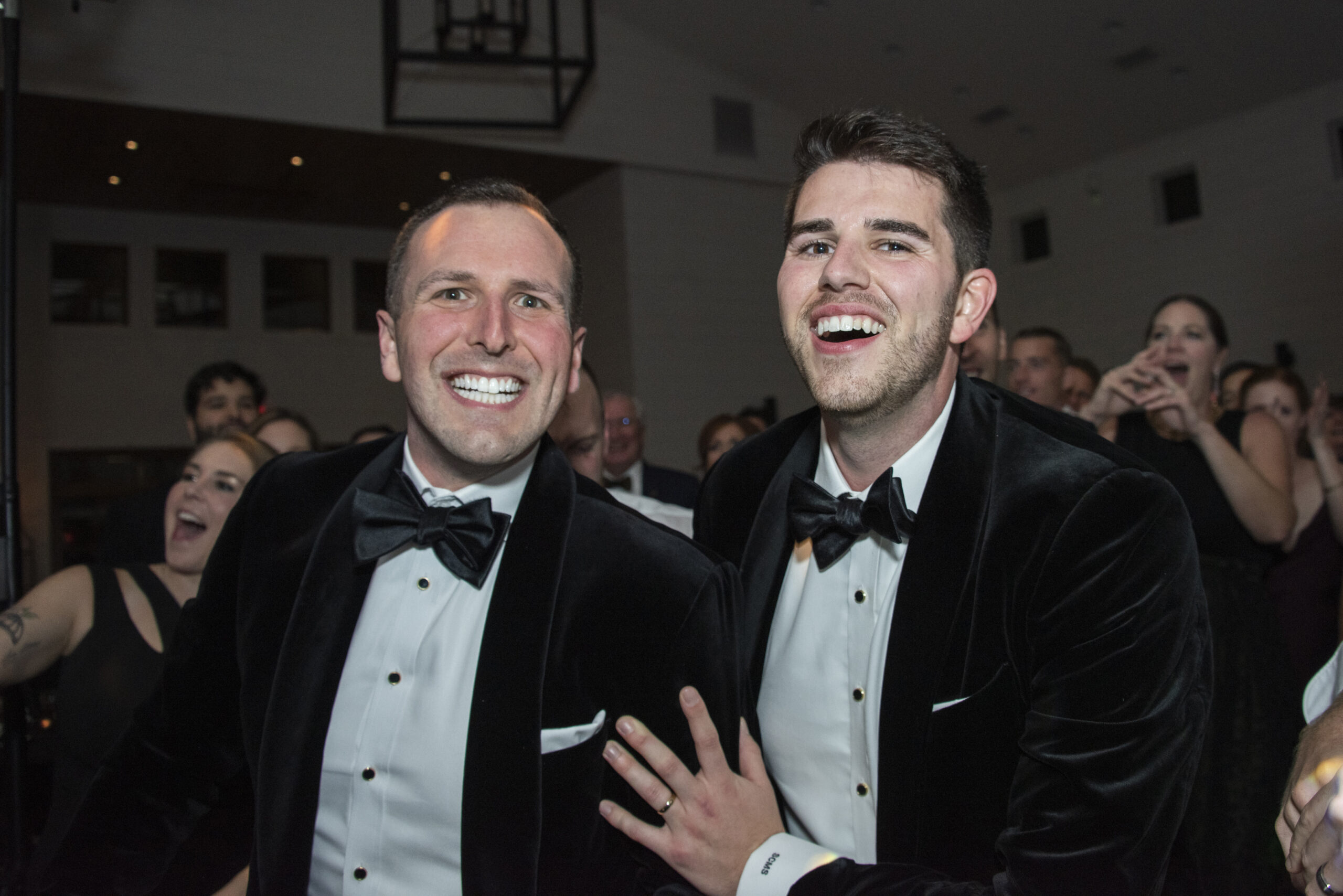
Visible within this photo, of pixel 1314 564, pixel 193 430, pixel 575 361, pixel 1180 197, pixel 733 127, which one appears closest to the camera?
pixel 575 361

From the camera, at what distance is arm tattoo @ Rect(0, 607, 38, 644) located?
2.15 meters

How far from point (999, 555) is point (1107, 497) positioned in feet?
0.55

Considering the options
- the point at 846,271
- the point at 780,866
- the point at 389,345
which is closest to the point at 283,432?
the point at 389,345

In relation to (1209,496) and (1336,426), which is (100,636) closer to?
(1209,496)

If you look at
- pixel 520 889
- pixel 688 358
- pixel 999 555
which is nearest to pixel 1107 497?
pixel 999 555

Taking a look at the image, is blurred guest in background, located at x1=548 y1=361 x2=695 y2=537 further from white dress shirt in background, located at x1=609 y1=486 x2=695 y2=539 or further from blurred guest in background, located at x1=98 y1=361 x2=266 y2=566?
blurred guest in background, located at x1=98 y1=361 x2=266 y2=566

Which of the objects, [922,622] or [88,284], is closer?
[922,622]

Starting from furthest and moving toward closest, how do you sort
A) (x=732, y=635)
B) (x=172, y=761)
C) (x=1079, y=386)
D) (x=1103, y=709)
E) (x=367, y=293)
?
(x=367, y=293)
(x=1079, y=386)
(x=172, y=761)
(x=732, y=635)
(x=1103, y=709)

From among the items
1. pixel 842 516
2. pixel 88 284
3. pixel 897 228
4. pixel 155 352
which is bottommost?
pixel 842 516

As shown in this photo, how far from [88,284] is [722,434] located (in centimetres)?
942

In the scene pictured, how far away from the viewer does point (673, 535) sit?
1.59 metres

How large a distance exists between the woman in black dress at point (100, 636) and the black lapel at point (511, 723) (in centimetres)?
101

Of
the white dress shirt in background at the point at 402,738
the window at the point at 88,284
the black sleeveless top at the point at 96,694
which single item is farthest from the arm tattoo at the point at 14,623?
the window at the point at 88,284

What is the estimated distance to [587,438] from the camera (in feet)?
9.71
